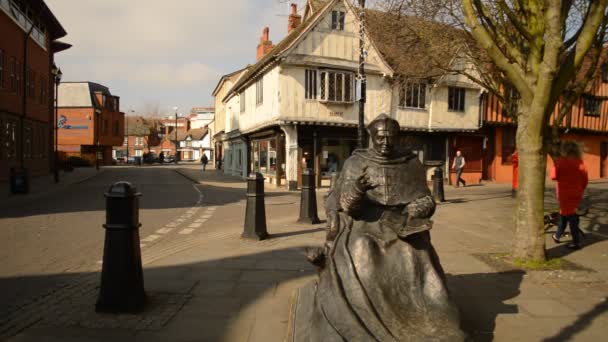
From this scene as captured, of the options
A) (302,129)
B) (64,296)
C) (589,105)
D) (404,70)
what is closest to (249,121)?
(302,129)

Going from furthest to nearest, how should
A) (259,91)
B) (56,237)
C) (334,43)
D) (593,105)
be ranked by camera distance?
(593,105) < (259,91) < (334,43) < (56,237)

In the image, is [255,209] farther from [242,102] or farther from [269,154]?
[242,102]

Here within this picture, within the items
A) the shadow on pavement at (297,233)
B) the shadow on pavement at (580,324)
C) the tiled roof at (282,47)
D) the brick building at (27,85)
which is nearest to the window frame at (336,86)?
the tiled roof at (282,47)

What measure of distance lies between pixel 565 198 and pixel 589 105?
25.7 m

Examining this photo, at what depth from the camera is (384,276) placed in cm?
318

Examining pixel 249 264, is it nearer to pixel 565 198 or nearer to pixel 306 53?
pixel 565 198

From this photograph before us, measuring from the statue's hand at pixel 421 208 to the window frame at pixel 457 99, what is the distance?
70.6 ft

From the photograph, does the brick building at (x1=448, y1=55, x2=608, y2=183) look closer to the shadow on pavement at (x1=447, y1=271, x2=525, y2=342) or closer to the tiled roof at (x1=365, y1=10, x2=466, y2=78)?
the tiled roof at (x1=365, y1=10, x2=466, y2=78)

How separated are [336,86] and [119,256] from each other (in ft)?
56.0

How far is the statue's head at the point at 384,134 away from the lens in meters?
3.53

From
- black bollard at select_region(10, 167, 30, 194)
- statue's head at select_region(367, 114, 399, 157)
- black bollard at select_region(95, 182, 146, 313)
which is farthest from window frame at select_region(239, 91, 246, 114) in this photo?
statue's head at select_region(367, 114, 399, 157)

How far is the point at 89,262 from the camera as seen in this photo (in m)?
6.27

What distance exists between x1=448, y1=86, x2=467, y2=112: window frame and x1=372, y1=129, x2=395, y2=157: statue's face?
21.4 m

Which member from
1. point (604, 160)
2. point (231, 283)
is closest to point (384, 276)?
point (231, 283)
